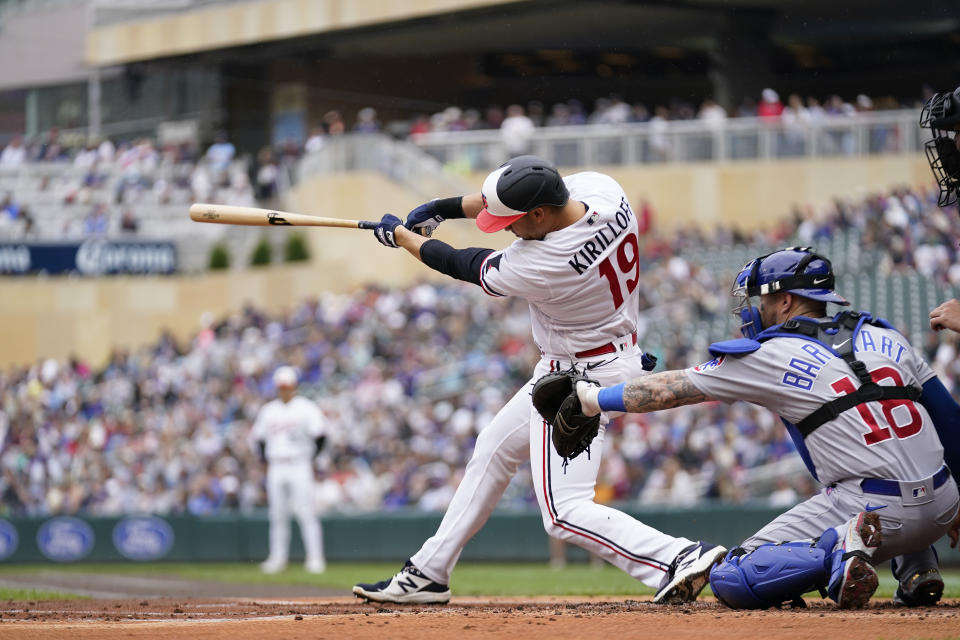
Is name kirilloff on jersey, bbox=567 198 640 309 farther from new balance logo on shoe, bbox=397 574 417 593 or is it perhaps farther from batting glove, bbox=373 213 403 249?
new balance logo on shoe, bbox=397 574 417 593

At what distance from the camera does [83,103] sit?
103 ft

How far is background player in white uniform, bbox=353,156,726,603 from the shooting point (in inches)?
199

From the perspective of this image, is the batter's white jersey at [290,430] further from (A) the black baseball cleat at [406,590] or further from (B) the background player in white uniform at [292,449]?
(A) the black baseball cleat at [406,590]

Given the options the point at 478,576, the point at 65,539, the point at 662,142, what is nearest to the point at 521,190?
the point at 478,576

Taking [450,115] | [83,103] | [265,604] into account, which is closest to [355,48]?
[450,115]

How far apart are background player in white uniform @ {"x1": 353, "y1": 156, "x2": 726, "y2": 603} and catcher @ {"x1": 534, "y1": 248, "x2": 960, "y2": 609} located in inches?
14.0

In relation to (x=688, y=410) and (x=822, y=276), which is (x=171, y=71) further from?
(x=822, y=276)

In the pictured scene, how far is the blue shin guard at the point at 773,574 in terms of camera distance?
471cm

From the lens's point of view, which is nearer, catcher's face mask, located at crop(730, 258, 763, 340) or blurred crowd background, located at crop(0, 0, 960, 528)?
catcher's face mask, located at crop(730, 258, 763, 340)

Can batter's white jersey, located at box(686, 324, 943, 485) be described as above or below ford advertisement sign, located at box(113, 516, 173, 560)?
above

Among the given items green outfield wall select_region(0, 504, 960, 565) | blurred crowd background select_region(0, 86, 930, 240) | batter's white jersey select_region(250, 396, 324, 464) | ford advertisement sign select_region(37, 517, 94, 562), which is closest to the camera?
batter's white jersey select_region(250, 396, 324, 464)

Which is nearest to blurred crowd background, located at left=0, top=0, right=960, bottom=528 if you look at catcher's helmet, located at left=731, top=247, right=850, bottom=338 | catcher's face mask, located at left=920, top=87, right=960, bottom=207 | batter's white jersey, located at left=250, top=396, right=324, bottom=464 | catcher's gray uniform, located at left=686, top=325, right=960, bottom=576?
batter's white jersey, located at left=250, top=396, right=324, bottom=464

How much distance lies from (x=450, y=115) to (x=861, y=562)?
68.0 feet

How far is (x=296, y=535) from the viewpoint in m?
14.5
